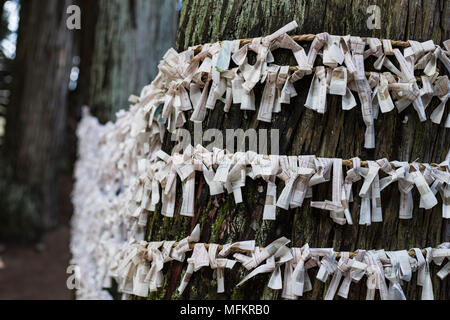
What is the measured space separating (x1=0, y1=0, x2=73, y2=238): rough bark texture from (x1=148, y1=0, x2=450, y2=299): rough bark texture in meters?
6.16

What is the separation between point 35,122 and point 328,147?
6443 mm

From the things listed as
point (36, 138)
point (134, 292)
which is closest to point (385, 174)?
point (134, 292)

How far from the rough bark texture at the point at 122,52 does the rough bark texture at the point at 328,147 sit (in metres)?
1.91

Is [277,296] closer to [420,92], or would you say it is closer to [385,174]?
[385,174]

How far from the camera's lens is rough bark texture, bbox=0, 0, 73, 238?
684 centimetres

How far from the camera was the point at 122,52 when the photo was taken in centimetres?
314

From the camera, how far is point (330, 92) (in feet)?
4.02

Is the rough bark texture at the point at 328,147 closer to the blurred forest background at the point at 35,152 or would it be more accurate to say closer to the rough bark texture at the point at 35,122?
the blurred forest background at the point at 35,152

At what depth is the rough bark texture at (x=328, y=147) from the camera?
1.24 metres

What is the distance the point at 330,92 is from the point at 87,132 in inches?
85.2
